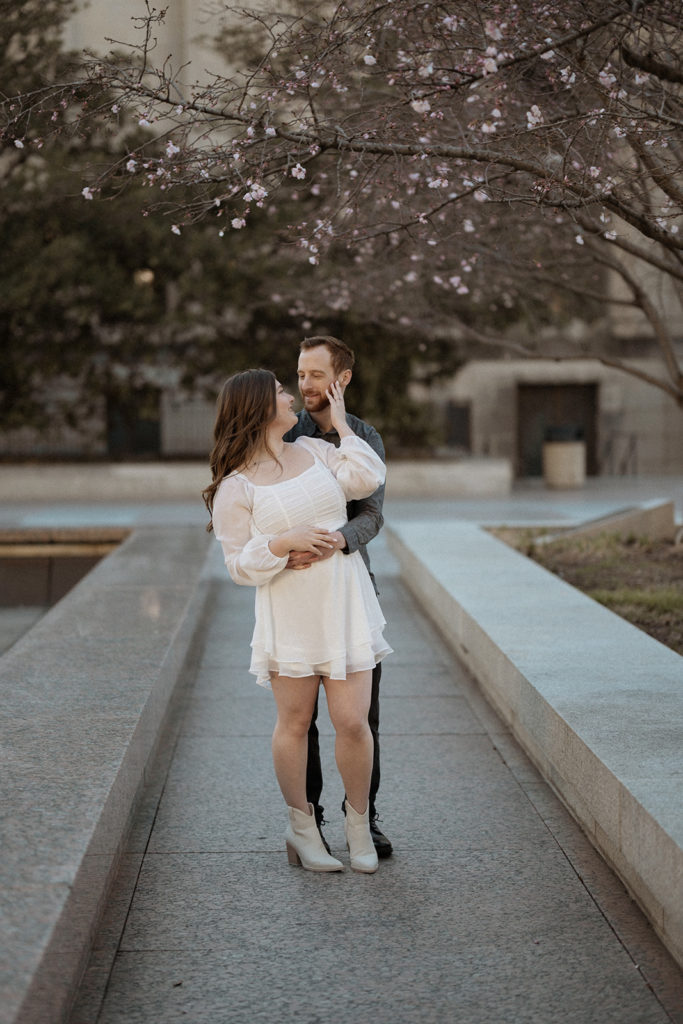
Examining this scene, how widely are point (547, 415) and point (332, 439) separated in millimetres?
31058

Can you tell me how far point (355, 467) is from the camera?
4410mm

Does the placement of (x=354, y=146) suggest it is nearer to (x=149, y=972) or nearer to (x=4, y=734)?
(x=4, y=734)

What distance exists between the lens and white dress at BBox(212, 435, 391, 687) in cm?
435

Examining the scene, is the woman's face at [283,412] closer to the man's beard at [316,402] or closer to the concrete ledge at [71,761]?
the man's beard at [316,402]

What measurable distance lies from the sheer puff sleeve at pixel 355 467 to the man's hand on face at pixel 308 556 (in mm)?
209

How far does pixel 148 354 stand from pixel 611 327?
16.3m

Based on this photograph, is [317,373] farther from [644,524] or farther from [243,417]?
[644,524]

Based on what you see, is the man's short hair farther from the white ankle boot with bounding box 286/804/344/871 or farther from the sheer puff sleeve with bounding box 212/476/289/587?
the white ankle boot with bounding box 286/804/344/871

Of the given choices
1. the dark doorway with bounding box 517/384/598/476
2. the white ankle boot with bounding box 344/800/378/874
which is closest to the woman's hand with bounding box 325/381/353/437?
the white ankle boot with bounding box 344/800/378/874

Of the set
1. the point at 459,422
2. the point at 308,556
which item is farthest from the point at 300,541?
the point at 459,422

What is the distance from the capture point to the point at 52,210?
937 inches

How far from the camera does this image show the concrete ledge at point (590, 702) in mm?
3912

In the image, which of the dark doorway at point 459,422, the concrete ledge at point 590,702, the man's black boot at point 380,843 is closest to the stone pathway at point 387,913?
the man's black boot at point 380,843

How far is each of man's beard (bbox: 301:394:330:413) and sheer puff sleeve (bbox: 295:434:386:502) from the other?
21cm
